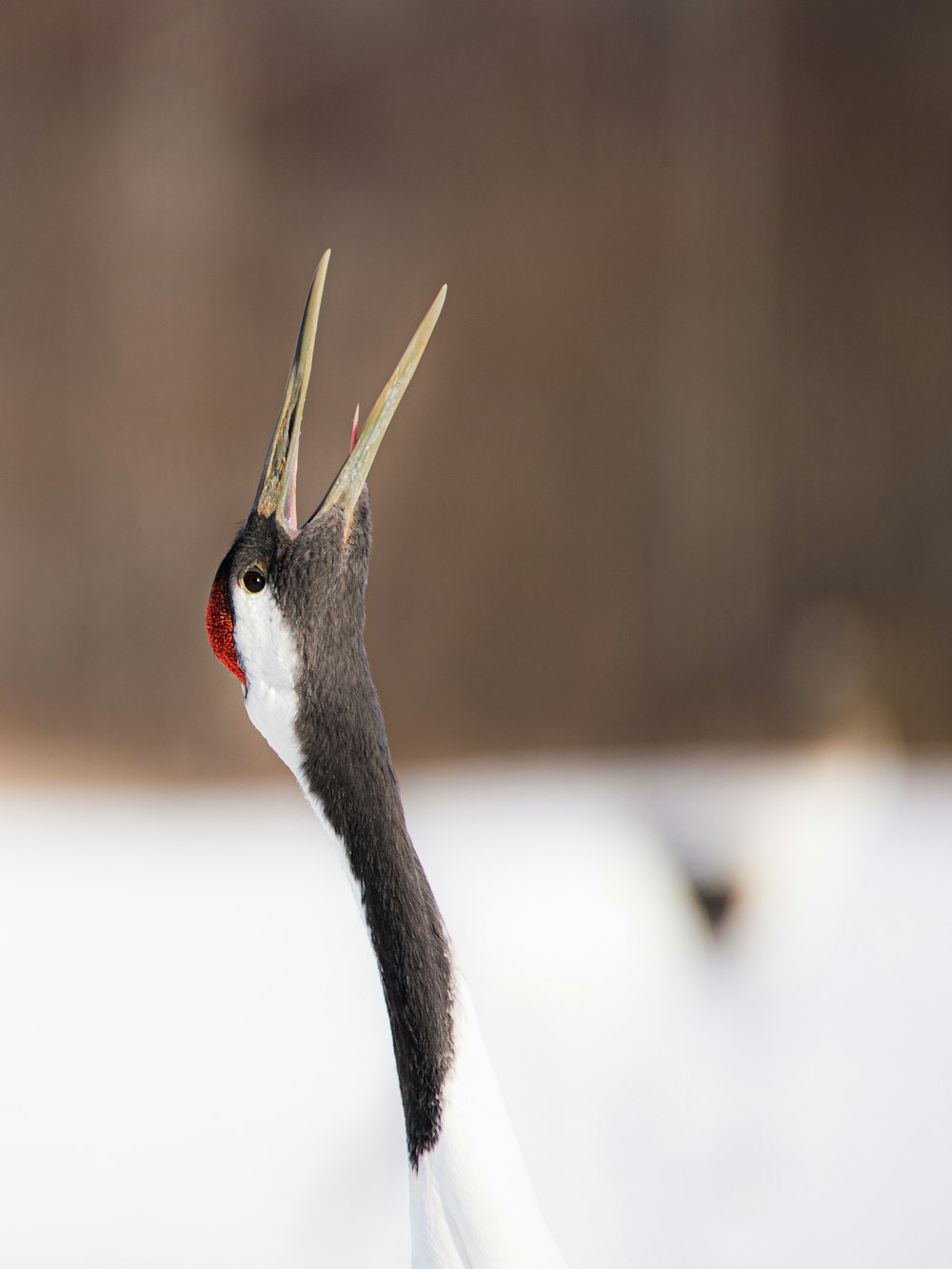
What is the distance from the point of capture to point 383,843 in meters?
0.62

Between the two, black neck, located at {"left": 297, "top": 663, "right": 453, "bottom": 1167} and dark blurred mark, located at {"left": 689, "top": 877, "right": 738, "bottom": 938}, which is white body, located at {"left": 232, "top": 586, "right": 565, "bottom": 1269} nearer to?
black neck, located at {"left": 297, "top": 663, "right": 453, "bottom": 1167}

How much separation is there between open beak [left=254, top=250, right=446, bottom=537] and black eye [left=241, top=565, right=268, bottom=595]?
0.08 ft

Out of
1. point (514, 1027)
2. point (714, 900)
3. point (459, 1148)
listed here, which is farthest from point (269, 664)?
point (714, 900)

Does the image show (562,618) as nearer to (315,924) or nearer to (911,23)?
(315,924)

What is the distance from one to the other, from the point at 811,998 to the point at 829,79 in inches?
68.7

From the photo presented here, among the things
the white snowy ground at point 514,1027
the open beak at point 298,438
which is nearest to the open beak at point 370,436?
the open beak at point 298,438

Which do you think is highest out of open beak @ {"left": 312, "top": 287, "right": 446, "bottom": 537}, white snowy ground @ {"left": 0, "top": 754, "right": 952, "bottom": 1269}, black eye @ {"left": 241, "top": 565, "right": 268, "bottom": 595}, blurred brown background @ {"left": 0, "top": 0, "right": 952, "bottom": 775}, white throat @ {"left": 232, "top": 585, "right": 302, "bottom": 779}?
blurred brown background @ {"left": 0, "top": 0, "right": 952, "bottom": 775}

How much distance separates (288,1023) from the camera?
149 centimetres

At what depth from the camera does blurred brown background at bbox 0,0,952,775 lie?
85.3 inches

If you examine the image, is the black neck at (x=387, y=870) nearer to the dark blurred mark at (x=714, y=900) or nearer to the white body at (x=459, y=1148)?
the white body at (x=459, y=1148)

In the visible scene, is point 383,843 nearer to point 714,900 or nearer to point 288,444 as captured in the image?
point 288,444

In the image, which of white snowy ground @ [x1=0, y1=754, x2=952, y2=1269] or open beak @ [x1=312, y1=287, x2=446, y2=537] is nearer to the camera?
open beak @ [x1=312, y1=287, x2=446, y2=537]

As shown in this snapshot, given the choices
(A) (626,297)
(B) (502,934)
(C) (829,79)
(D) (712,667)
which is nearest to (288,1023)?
(B) (502,934)

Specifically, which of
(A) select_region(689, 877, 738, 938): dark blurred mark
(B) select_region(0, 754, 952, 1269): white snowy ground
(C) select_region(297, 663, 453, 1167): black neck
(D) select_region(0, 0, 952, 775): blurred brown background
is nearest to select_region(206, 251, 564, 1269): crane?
(C) select_region(297, 663, 453, 1167): black neck
